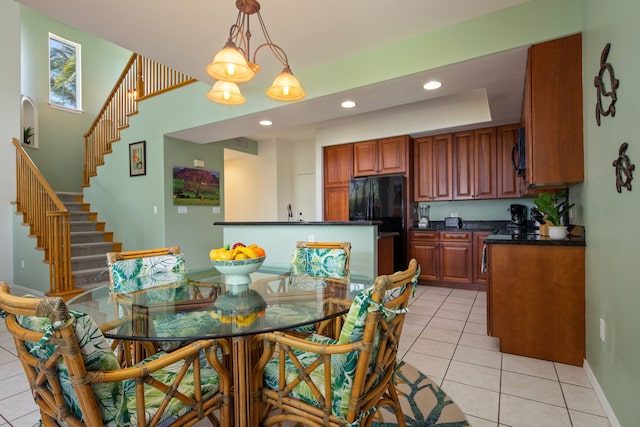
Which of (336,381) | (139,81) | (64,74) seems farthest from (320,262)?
(64,74)

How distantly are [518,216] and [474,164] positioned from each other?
3.08 ft

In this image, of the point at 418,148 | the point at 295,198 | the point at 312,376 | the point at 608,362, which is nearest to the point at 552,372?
the point at 608,362

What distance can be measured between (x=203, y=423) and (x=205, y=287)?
27.1 inches

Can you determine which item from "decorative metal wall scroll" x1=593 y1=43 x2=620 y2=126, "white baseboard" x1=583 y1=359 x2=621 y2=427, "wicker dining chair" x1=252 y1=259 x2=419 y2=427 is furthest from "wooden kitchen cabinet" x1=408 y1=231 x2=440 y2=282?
"wicker dining chair" x1=252 y1=259 x2=419 y2=427

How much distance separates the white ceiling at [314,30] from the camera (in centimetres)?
235

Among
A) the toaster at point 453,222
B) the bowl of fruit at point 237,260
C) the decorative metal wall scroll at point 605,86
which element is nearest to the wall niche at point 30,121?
the bowl of fruit at point 237,260

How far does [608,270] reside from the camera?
5.53ft

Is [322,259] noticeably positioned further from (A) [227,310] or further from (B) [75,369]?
(B) [75,369]

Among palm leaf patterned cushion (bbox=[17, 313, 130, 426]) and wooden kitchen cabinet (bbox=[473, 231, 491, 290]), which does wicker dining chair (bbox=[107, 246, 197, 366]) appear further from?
wooden kitchen cabinet (bbox=[473, 231, 491, 290])

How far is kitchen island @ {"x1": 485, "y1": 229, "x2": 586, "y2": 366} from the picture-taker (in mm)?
2205

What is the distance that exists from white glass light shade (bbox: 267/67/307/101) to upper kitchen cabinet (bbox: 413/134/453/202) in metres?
3.24

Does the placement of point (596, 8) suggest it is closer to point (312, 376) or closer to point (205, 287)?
point (312, 376)

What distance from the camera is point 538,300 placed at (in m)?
2.32

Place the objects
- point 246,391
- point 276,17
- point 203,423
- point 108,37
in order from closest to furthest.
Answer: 1. point 246,391
2. point 203,423
3. point 276,17
4. point 108,37
